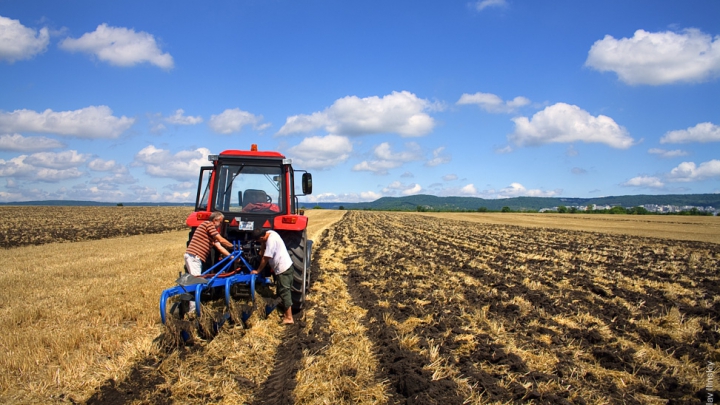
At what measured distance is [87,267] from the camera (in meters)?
11.0

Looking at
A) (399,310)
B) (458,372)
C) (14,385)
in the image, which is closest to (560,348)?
(458,372)

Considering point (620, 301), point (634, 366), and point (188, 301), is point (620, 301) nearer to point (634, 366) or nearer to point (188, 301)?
point (634, 366)

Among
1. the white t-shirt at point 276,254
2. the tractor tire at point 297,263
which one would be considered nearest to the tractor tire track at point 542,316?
the tractor tire at point 297,263

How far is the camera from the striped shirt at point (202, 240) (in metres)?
6.33

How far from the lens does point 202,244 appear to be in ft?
20.9

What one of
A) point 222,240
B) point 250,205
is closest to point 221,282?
point 222,240

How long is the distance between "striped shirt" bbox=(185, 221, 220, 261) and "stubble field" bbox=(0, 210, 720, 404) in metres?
1.08

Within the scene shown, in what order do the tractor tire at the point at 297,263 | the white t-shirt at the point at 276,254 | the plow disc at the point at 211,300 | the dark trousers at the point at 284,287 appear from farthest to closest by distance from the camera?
the tractor tire at the point at 297,263 < the dark trousers at the point at 284,287 < the white t-shirt at the point at 276,254 < the plow disc at the point at 211,300

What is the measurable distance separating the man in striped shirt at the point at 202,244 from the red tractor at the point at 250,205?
Result: 0.24 metres

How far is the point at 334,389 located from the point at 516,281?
6630 mm

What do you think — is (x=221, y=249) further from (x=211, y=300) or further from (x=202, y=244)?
(x=211, y=300)

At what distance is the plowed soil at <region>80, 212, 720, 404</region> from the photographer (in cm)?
403

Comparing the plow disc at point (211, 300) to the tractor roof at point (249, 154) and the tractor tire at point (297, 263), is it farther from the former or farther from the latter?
the tractor roof at point (249, 154)

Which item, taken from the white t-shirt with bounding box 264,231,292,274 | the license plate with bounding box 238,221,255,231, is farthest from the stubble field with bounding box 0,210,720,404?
the license plate with bounding box 238,221,255,231
